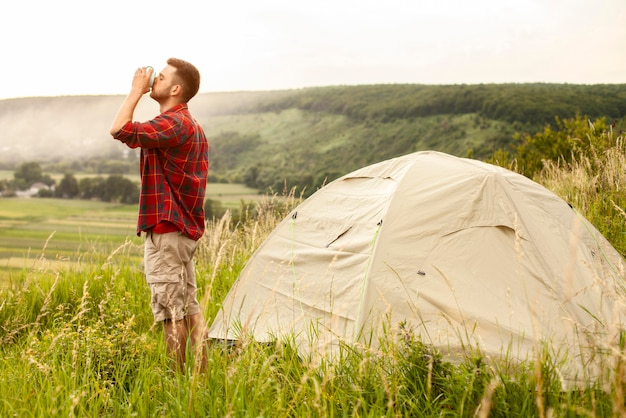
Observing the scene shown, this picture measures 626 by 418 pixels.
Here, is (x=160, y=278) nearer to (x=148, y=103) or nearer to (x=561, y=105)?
(x=561, y=105)

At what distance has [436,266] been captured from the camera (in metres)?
3.39

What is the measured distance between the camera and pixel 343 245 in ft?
12.1

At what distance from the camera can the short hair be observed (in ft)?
11.6

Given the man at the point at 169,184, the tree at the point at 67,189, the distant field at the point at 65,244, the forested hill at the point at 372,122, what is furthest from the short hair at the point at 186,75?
the tree at the point at 67,189

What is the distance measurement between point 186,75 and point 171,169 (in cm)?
64

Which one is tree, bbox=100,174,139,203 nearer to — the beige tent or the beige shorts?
the beige tent

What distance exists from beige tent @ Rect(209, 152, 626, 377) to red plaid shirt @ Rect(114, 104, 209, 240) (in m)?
0.70

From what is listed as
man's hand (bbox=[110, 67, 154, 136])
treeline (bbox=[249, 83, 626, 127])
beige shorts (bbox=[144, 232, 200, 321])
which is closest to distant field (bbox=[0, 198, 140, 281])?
beige shorts (bbox=[144, 232, 200, 321])

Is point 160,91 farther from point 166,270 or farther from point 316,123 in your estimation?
point 316,123

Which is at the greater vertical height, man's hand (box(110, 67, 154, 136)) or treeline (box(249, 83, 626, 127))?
treeline (box(249, 83, 626, 127))

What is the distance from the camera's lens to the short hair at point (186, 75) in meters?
3.54

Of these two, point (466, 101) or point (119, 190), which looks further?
point (466, 101)

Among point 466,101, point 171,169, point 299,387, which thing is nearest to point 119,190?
point 466,101

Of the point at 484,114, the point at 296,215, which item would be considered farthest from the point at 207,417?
the point at 484,114
